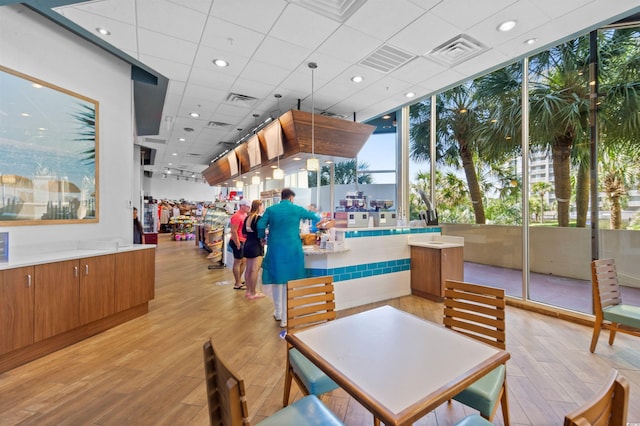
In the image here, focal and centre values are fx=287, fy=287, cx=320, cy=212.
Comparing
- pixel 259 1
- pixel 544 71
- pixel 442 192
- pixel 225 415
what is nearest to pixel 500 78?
pixel 544 71

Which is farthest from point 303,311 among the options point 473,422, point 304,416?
point 473,422

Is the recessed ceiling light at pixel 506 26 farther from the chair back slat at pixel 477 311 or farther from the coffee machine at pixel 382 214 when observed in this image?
the chair back slat at pixel 477 311

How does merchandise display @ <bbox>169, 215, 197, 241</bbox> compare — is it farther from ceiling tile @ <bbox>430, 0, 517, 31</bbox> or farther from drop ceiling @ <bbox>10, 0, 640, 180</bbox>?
ceiling tile @ <bbox>430, 0, 517, 31</bbox>

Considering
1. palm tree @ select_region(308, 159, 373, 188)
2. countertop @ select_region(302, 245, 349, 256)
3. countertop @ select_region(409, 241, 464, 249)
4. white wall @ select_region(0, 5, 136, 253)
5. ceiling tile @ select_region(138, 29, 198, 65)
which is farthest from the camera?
palm tree @ select_region(308, 159, 373, 188)

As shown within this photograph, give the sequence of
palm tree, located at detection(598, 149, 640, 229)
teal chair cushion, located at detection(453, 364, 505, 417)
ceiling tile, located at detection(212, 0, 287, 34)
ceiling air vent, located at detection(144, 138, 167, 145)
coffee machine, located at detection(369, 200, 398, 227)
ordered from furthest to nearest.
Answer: ceiling air vent, located at detection(144, 138, 167, 145) < coffee machine, located at detection(369, 200, 398, 227) < palm tree, located at detection(598, 149, 640, 229) < ceiling tile, located at detection(212, 0, 287, 34) < teal chair cushion, located at detection(453, 364, 505, 417)

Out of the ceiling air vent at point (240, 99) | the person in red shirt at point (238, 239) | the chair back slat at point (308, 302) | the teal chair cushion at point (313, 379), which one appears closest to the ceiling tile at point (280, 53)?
the ceiling air vent at point (240, 99)

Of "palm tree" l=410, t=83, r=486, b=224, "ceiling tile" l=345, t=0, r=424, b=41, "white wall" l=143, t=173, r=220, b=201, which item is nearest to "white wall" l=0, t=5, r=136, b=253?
"ceiling tile" l=345, t=0, r=424, b=41

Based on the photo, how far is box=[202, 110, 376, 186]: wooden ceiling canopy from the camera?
17.4ft

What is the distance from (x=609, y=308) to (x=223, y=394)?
397 centimetres

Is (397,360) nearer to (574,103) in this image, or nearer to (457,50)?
(457,50)

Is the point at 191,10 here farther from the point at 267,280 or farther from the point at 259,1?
the point at 267,280

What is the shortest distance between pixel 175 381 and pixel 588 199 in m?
5.49

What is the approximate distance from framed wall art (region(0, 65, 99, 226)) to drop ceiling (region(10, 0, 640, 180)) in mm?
944

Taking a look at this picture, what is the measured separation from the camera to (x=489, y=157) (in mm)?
5113
